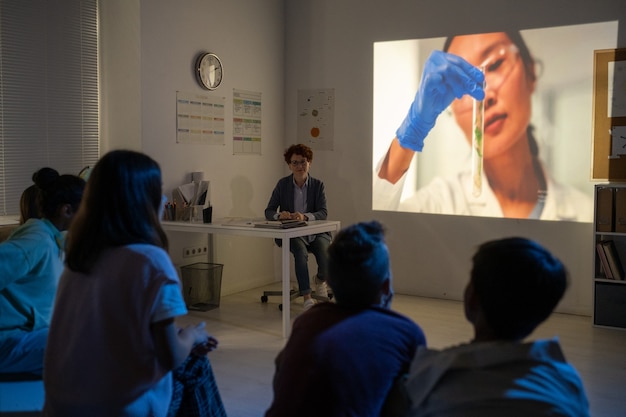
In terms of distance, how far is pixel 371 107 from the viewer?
6.01m

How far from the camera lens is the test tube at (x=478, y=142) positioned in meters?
5.55

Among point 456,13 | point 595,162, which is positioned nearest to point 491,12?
point 456,13

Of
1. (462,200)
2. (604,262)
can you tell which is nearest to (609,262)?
(604,262)

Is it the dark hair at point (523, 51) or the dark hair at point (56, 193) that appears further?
the dark hair at point (523, 51)

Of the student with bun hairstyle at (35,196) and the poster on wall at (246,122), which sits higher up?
the poster on wall at (246,122)

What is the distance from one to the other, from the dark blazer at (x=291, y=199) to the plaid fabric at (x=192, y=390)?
127 inches

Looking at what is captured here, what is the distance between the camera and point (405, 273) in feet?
19.6

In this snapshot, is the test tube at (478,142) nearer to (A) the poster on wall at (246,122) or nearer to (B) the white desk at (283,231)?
(B) the white desk at (283,231)

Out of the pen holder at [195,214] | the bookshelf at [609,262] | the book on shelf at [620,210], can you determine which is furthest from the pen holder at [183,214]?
the book on shelf at [620,210]

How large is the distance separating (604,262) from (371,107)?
2347mm

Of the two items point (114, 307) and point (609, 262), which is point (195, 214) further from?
point (114, 307)

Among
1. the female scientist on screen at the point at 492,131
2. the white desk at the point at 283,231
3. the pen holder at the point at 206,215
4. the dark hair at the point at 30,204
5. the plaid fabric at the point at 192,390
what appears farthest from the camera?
the female scientist on screen at the point at 492,131

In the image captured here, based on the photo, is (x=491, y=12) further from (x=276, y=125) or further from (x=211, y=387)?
(x=211, y=387)

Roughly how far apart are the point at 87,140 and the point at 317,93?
2224mm
